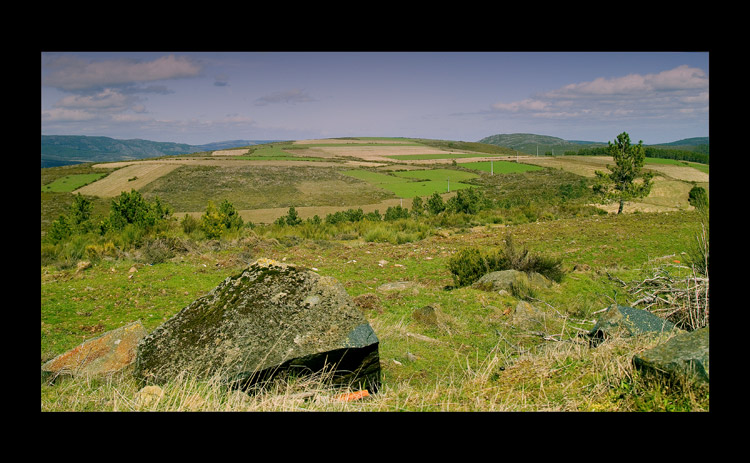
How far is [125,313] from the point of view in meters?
8.19

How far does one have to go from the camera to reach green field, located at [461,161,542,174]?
80.0 m

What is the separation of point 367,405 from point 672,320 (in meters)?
4.40

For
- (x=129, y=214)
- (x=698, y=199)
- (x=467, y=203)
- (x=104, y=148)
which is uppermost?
(x=104, y=148)

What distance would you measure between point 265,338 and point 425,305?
4.74 m

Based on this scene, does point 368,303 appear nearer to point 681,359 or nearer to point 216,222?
point 681,359

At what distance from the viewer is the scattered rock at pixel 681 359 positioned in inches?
107

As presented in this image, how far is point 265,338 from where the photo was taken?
3.91 meters

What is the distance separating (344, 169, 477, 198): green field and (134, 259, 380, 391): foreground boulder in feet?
164

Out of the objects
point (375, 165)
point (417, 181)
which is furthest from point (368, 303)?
point (375, 165)

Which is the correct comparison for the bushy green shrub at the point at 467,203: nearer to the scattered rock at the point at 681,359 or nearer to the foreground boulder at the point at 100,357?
the foreground boulder at the point at 100,357

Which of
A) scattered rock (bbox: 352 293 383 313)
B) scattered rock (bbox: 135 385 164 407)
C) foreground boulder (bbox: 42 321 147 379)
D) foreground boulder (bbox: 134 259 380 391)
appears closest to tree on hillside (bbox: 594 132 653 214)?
scattered rock (bbox: 352 293 383 313)

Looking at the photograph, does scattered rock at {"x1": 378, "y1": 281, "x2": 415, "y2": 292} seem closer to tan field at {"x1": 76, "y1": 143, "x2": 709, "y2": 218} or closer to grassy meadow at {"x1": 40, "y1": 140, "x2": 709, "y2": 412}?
grassy meadow at {"x1": 40, "y1": 140, "x2": 709, "y2": 412}

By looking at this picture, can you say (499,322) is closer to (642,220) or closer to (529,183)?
(642,220)
